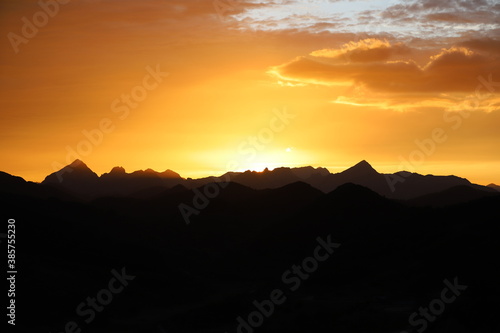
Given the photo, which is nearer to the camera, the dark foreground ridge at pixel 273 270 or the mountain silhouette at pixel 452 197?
the dark foreground ridge at pixel 273 270

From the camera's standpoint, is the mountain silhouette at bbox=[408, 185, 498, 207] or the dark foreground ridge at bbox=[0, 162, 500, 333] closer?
the dark foreground ridge at bbox=[0, 162, 500, 333]

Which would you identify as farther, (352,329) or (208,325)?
(208,325)

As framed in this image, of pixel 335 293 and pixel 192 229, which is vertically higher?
pixel 192 229

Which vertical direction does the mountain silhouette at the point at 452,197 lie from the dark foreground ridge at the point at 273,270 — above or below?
above

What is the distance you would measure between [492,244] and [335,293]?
807 inches

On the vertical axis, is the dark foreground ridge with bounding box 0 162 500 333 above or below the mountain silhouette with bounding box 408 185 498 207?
below

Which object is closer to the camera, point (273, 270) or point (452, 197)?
point (273, 270)

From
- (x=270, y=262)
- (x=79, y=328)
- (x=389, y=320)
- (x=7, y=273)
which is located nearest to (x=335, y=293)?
(x=389, y=320)

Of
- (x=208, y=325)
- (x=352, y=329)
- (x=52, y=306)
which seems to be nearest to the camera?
(x=352, y=329)

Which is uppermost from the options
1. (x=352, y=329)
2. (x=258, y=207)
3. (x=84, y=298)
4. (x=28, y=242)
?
(x=258, y=207)

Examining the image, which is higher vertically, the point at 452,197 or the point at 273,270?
the point at 452,197

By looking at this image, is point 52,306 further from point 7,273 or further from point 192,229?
point 192,229

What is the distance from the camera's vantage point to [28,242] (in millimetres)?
82688

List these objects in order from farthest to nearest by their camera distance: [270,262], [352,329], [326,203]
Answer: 1. [326,203]
2. [270,262]
3. [352,329]
